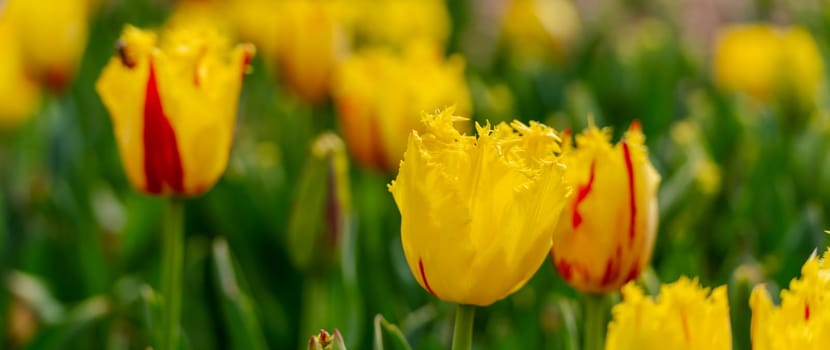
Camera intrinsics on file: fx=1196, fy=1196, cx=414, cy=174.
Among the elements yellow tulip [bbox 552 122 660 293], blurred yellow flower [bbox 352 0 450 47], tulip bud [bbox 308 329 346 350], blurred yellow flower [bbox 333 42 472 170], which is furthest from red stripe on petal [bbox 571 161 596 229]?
blurred yellow flower [bbox 352 0 450 47]

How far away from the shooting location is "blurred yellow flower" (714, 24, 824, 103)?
2.01m

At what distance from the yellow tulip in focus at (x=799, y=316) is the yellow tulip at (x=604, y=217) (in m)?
0.22

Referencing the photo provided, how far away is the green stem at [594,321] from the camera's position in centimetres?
97

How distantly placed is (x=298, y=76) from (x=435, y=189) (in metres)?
1.28

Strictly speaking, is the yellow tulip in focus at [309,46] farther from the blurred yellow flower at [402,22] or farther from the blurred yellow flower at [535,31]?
the blurred yellow flower at [535,31]

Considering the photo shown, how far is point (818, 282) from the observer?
712 mm

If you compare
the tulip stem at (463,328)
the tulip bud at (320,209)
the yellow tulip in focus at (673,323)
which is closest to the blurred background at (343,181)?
the tulip bud at (320,209)

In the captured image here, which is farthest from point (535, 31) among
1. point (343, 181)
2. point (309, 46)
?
point (343, 181)

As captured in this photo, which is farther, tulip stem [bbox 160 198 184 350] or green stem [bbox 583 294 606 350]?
tulip stem [bbox 160 198 184 350]

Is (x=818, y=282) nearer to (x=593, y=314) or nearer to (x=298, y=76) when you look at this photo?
(x=593, y=314)

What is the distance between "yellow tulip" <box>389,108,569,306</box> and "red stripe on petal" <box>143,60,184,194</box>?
32 cm

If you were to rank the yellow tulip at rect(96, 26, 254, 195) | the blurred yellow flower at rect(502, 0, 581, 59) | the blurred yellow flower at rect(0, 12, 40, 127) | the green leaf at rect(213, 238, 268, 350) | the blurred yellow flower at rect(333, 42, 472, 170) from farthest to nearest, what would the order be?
the blurred yellow flower at rect(502, 0, 581, 59) < the blurred yellow flower at rect(0, 12, 40, 127) < the blurred yellow flower at rect(333, 42, 472, 170) < the green leaf at rect(213, 238, 268, 350) < the yellow tulip at rect(96, 26, 254, 195)

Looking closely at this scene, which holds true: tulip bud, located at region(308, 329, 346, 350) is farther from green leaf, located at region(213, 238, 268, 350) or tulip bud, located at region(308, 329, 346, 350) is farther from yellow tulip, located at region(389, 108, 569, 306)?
green leaf, located at region(213, 238, 268, 350)

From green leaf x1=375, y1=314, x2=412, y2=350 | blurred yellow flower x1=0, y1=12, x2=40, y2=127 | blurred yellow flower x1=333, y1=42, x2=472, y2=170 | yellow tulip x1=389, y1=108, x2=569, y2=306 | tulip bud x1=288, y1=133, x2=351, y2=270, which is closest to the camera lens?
yellow tulip x1=389, y1=108, x2=569, y2=306
